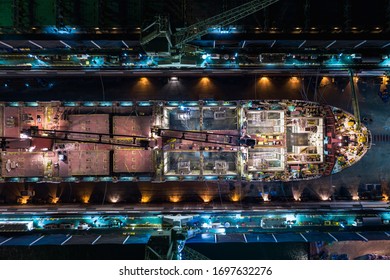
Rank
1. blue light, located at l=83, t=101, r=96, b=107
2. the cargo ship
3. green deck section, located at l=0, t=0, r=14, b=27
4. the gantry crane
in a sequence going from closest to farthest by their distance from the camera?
the gantry crane → green deck section, located at l=0, t=0, r=14, b=27 → the cargo ship → blue light, located at l=83, t=101, r=96, b=107

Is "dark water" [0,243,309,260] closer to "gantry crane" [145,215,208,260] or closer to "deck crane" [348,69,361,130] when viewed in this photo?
"gantry crane" [145,215,208,260]

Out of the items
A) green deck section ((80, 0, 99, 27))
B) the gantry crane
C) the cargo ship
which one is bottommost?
the gantry crane

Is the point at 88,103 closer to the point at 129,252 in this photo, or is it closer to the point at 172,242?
the point at 129,252

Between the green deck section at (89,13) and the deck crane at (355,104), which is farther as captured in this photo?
the deck crane at (355,104)

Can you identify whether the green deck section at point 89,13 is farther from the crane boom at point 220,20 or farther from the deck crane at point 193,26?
the crane boom at point 220,20

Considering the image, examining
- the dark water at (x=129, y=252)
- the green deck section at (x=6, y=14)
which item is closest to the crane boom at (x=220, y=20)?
the green deck section at (x=6, y=14)

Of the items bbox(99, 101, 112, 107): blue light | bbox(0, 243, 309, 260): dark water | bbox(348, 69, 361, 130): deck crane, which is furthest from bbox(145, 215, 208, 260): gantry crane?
bbox(348, 69, 361, 130): deck crane

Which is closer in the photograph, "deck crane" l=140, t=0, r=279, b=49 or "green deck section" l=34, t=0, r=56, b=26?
"deck crane" l=140, t=0, r=279, b=49
